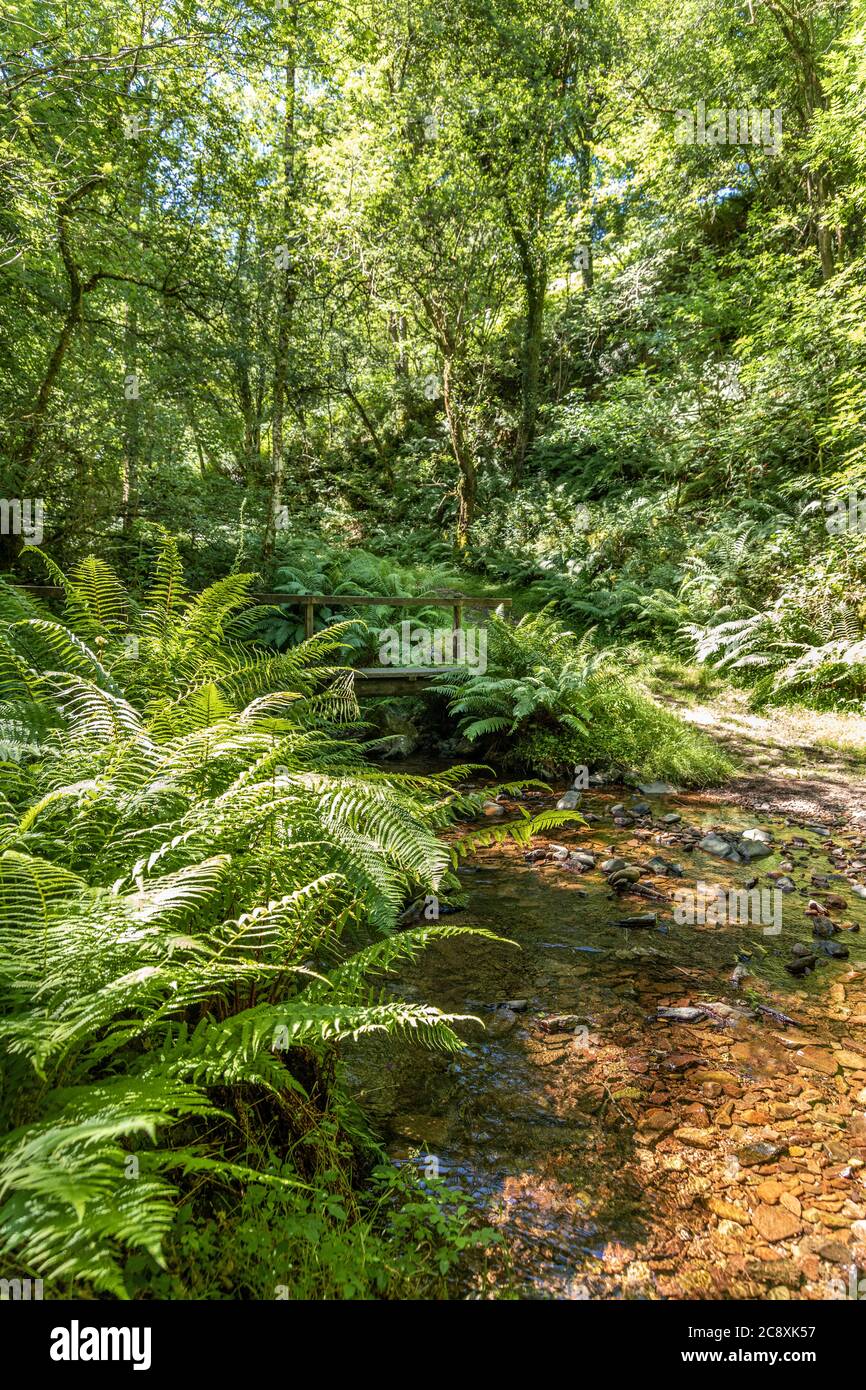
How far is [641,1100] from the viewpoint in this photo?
8.40ft

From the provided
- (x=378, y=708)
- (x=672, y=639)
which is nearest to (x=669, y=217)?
(x=672, y=639)

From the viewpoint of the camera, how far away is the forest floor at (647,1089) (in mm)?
1928

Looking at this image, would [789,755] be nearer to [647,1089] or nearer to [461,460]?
[647,1089]

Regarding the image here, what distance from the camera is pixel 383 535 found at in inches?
639

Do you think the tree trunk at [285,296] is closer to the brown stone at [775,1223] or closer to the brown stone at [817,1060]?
the brown stone at [817,1060]

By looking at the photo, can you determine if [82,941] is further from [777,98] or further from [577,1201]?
[777,98]

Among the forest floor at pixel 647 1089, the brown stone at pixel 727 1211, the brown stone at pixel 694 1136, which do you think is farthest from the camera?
the brown stone at pixel 694 1136

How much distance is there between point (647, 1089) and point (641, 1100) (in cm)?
8

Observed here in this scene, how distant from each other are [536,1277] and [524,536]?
14236mm

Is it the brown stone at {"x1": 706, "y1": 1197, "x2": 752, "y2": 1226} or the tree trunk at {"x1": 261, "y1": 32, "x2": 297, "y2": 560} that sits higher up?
the tree trunk at {"x1": 261, "y1": 32, "x2": 297, "y2": 560}

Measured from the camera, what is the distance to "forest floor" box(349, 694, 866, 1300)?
75.9 inches

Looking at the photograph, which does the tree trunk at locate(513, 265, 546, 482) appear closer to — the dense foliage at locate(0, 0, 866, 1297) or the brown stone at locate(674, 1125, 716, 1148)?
the dense foliage at locate(0, 0, 866, 1297)

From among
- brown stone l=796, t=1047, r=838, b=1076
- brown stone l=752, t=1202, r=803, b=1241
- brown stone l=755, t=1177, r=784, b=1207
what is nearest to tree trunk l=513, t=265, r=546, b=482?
brown stone l=796, t=1047, r=838, b=1076

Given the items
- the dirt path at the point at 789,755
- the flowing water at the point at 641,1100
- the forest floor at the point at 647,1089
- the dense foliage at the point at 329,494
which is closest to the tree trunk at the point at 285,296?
the dense foliage at the point at 329,494
